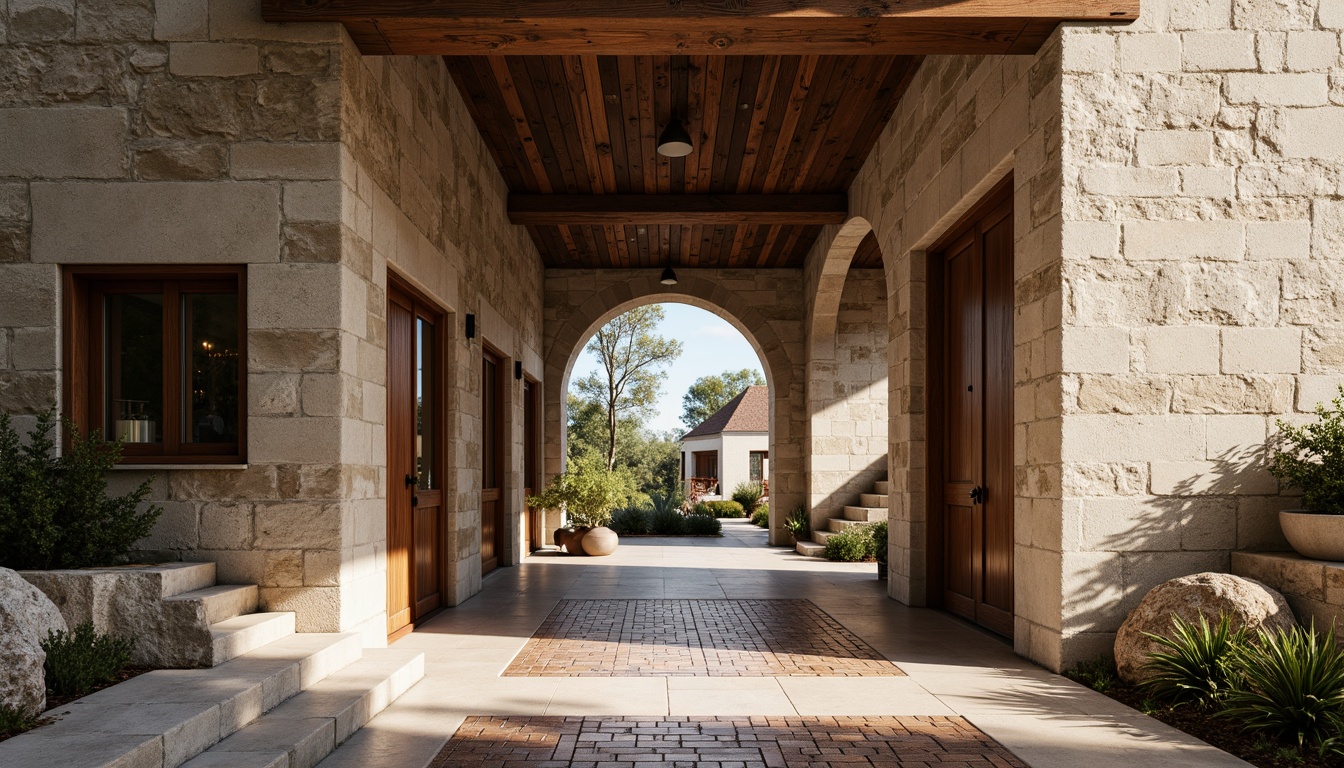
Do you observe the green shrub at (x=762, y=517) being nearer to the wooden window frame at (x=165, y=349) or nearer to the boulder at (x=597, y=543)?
the boulder at (x=597, y=543)

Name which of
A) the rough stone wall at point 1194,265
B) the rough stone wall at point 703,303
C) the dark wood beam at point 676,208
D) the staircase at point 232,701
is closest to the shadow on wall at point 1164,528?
the rough stone wall at point 1194,265

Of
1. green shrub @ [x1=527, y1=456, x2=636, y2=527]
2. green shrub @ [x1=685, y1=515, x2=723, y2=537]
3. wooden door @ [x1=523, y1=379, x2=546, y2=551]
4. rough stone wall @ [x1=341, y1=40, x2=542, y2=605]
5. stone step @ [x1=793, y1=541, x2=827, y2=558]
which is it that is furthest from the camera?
green shrub @ [x1=685, y1=515, x2=723, y2=537]

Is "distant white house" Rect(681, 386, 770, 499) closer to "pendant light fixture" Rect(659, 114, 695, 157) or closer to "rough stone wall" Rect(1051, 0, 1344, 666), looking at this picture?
"pendant light fixture" Rect(659, 114, 695, 157)

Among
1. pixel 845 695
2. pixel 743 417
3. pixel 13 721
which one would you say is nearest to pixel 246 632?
pixel 13 721

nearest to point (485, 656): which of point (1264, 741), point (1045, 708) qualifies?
point (1045, 708)

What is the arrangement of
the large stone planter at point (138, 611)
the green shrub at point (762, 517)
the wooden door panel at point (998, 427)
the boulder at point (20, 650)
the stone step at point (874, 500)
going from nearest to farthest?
1. the boulder at point (20, 650)
2. the large stone planter at point (138, 611)
3. the wooden door panel at point (998, 427)
4. the stone step at point (874, 500)
5. the green shrub at point (762, 517)

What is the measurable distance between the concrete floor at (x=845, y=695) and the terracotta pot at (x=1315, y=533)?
1110 millimetres

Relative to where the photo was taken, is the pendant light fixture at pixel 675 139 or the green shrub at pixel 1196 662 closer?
the green shrub at pixel 1196 662

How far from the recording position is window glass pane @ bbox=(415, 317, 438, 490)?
609cm

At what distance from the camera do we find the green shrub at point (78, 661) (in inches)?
122

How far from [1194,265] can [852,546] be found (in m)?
6.21

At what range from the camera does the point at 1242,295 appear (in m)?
4.38

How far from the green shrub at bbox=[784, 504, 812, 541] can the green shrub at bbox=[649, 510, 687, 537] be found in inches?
105

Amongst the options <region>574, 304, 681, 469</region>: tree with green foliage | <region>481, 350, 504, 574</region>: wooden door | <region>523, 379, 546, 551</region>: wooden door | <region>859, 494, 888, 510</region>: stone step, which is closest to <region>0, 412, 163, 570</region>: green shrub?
<region>481, 350, 504, 574</region>: wooden door
